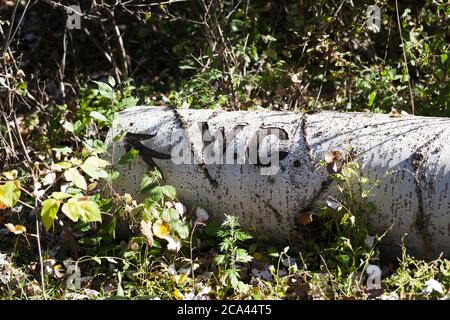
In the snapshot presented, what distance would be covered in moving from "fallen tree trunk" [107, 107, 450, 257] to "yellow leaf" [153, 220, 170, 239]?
0.89ft

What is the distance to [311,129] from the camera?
376cm

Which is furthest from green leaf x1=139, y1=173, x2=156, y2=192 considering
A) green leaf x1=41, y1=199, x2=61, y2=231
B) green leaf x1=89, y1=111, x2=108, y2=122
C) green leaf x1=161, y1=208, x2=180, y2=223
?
green leaf x1=41, y1=199, x2=61, y2=231

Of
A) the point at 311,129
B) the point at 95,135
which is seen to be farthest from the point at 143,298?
the point at 95,135

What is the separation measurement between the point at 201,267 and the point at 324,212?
0.76 m

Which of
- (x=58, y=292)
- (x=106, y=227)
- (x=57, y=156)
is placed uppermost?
(x=57, y=156)

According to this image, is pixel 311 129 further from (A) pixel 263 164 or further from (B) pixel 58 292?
(B) pixel 58 292

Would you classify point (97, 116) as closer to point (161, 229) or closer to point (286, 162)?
point (161, 229)

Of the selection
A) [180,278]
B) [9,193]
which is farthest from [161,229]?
[9,193]

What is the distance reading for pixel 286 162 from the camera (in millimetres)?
3707

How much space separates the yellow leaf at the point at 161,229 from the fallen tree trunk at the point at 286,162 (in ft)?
0.89

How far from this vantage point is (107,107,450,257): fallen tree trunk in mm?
3439

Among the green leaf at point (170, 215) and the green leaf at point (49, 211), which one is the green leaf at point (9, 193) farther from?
the green leaf at point (170, 215)

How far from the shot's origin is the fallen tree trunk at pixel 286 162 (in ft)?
11.3

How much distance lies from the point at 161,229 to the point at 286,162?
76cm
